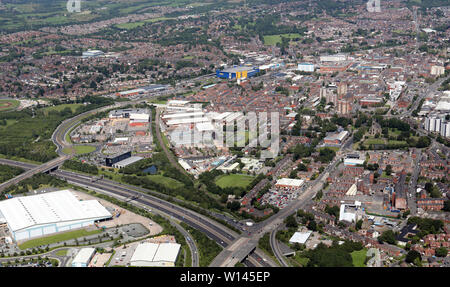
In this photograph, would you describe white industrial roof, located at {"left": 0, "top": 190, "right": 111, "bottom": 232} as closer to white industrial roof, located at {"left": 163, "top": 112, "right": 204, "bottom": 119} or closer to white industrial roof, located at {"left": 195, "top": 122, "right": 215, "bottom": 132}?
white industrial roof, located at {"left": 195, "top": 122, "right": 215, "bottom": 132}

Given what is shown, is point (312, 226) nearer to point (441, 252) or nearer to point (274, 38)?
point (441, 252)

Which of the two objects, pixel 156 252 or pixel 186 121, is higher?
pixel 186 121

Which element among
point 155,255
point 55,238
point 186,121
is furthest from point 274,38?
point 155,255

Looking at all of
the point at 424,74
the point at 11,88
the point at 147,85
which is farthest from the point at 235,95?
the point at 11,88

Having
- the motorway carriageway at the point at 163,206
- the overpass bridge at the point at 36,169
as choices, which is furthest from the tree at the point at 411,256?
the overpass bridge at the point at 36,169

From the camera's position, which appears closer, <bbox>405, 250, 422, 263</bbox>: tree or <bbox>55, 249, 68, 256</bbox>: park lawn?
<bbox>405, 250, 422, 263</bbox>: tree
